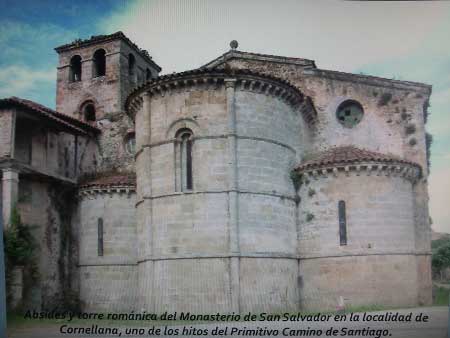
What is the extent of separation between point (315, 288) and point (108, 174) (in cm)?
1070

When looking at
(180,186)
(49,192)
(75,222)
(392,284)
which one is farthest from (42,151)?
(392,284)

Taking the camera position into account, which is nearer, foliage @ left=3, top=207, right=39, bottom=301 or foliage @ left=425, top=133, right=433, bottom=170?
foliage @ left=3, top=207, right=39, bottom=301

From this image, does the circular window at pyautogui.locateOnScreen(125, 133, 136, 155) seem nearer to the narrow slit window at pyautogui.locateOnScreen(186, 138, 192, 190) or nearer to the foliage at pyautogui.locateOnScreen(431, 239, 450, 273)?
the narrow slit window at pyautogui.locateOnScreen(186, 138, 192, 190)

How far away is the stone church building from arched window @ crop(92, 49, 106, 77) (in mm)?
5296

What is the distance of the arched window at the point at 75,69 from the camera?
29.6 metres

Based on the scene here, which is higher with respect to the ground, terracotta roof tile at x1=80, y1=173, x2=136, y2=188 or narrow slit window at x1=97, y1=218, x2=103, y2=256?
terracotta roof tile at x1=80, y1=173, x2=136, y2=188

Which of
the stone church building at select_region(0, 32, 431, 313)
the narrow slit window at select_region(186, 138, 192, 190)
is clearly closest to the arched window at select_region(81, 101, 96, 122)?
the stone church building at select_region(0, 32, 431, 313)

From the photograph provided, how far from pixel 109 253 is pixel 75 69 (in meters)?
11.5

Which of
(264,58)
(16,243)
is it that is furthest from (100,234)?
(264,58)

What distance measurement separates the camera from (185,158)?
62.6 feet

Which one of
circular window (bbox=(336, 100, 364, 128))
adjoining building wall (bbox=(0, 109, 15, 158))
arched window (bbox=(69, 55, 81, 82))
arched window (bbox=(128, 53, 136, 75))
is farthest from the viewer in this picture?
arched window (bbox=(69, 55, 81, 82))

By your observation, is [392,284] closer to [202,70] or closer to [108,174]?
[202,70]

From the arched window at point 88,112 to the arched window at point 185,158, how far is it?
429 inches

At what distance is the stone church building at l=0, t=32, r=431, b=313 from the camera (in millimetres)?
18391
